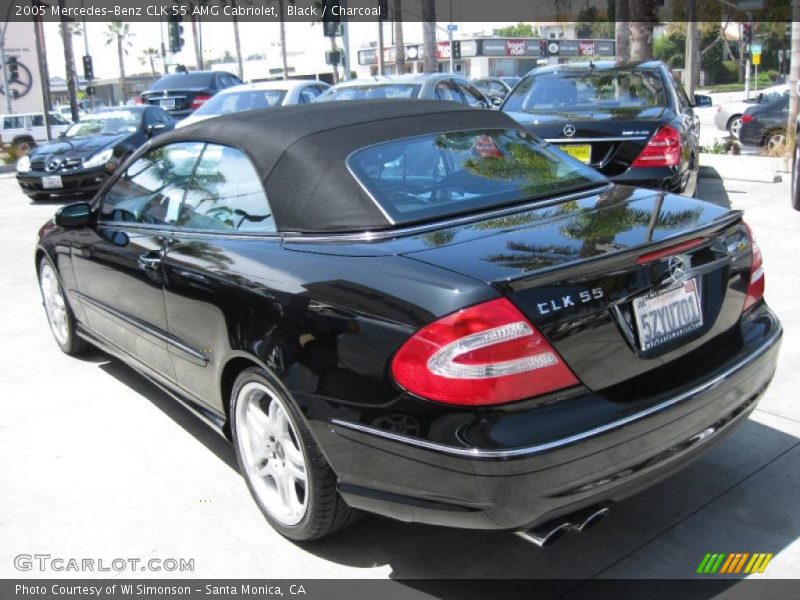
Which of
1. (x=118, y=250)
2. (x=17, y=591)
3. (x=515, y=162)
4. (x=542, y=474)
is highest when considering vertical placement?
(x=515, y=162)

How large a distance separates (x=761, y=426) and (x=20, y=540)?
328cm

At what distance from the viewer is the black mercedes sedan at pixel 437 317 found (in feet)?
8.25

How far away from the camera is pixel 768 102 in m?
17.1

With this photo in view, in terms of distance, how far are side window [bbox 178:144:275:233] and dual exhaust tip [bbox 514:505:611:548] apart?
151cm

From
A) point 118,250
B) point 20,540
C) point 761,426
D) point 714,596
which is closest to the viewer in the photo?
point 714,596

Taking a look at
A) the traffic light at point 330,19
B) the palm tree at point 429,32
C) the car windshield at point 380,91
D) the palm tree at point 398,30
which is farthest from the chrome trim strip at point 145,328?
the palm tree at point 398,30

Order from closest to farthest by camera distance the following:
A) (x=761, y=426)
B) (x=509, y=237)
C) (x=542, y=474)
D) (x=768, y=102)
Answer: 1. (x=542, y=474)
2. (x=509, y=237)
3. (x=761, y=426)
4. (x=768, y=102)

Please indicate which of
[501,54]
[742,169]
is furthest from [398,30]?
[742,169]

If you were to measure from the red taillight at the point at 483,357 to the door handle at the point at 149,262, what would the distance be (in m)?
1.76

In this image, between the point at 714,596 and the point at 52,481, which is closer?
the point at 714,596

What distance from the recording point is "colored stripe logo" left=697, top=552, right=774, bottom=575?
294 cm

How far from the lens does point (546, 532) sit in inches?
102

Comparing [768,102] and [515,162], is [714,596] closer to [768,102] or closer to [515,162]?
[515,162]

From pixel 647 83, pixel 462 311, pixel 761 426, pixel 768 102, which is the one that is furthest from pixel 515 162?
pixel 768 102
